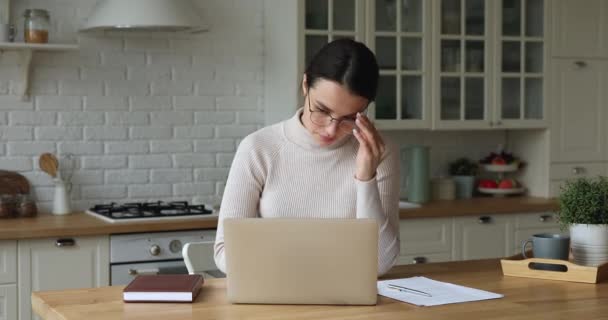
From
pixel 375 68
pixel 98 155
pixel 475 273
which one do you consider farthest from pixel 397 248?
pixel 98 155

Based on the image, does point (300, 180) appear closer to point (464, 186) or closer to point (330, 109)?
point (330, 109)

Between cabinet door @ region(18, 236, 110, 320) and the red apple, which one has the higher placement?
the red apple

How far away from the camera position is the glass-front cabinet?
4680mm

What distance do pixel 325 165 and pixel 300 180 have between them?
0.29 feet

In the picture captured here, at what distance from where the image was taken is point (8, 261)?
3.79m

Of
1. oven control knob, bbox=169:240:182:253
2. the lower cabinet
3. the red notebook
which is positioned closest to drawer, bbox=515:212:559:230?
the lower cabinet

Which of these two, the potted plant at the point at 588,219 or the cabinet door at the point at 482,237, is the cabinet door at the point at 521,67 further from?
the potted plant at the point at 588,219

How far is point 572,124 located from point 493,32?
75cm

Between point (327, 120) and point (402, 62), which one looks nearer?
point (327, 120)

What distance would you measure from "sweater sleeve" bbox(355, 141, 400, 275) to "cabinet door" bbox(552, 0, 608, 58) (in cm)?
272

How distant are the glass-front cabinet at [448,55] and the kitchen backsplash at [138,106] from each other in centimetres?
47

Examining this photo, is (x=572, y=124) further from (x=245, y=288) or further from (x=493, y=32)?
(x=245, y=288)

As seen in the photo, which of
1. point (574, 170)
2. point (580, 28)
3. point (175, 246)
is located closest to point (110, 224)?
point (175, 246)

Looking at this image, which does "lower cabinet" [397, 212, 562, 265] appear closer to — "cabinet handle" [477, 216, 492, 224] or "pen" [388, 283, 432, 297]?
"cabinet handle" [477, 216, 492, 224]
